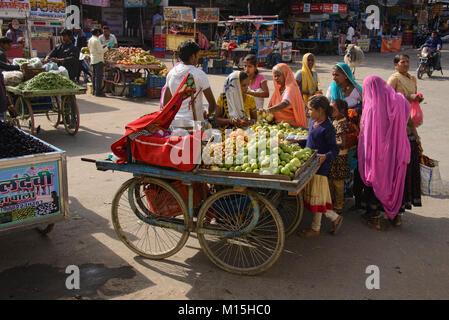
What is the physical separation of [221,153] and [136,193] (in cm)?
108

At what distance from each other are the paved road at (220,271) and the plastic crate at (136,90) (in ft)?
22.4

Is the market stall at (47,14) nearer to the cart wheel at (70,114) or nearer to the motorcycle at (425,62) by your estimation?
the cart wheel at (70,114)

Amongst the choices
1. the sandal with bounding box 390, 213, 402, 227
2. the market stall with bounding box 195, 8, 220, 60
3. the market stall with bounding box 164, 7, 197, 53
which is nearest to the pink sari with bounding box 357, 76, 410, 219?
the sandal with bounding box 390, 213, 402, 227

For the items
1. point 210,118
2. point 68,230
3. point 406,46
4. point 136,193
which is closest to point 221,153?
point 136,193

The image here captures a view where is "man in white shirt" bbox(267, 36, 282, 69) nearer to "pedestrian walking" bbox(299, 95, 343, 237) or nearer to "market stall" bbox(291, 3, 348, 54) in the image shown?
"market stall" bbox(291, 3, 348, 54)

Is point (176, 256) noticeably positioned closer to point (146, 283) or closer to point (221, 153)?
point (146, 283)

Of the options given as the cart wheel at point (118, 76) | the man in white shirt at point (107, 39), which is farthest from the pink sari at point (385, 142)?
the man in white shirt at point (107, 39)

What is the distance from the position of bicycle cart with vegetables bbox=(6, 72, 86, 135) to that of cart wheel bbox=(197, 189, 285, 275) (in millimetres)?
4609

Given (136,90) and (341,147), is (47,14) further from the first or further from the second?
(341,147)

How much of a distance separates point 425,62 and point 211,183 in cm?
1515

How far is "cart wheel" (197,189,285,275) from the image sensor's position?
3.61 metres

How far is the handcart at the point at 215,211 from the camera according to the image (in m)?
A: 3.54

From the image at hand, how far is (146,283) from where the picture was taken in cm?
358

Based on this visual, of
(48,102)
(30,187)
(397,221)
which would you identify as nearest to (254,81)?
(397,221)
